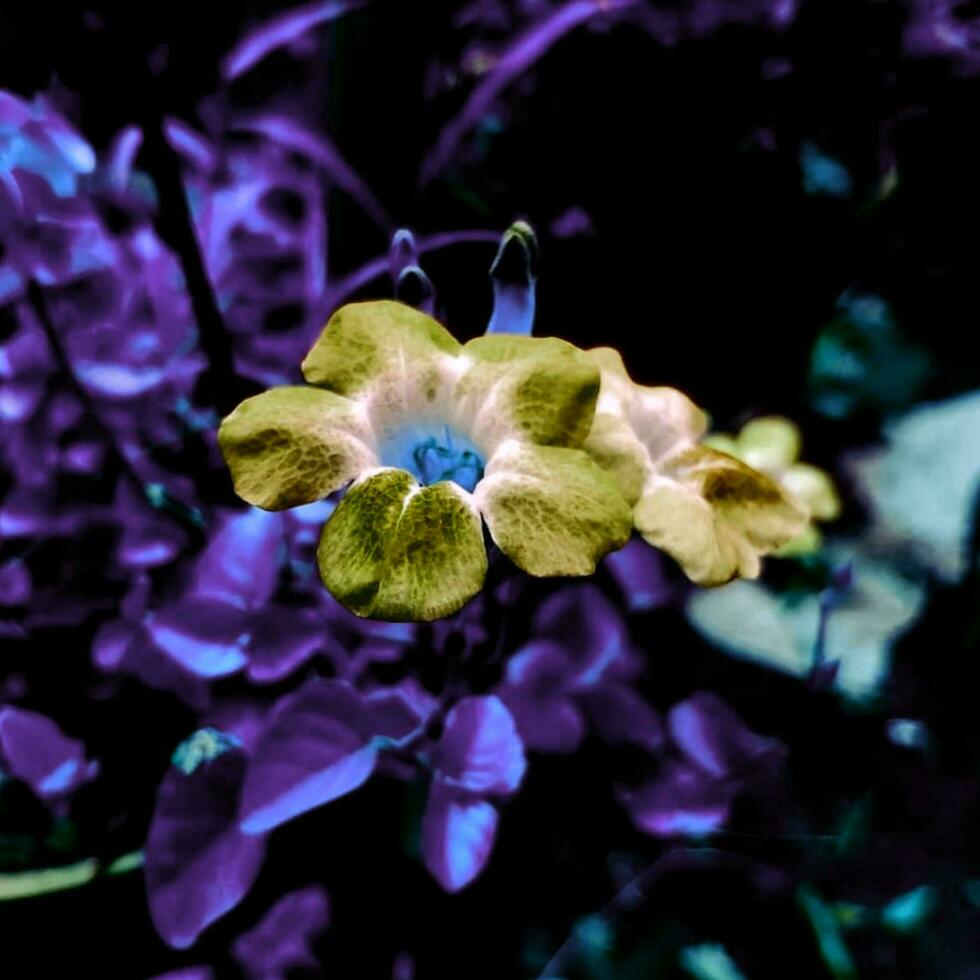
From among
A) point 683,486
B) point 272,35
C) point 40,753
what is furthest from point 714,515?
point 272,35

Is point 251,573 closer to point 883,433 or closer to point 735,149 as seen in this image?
point 735,149

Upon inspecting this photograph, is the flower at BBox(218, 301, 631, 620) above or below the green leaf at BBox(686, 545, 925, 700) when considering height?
above

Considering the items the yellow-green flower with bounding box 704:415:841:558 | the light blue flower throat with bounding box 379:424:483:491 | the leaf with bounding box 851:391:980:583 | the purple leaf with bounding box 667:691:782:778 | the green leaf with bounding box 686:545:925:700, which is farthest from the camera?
the leaf with bounding box 851:391:980:583

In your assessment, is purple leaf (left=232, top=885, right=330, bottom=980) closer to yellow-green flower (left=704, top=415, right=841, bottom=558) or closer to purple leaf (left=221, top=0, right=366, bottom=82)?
yellow-green flower (left=704, top=415, right=841, bottom=558)

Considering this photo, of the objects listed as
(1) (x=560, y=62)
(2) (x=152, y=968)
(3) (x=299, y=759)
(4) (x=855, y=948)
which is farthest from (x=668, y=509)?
(1) (x=560, y=62)

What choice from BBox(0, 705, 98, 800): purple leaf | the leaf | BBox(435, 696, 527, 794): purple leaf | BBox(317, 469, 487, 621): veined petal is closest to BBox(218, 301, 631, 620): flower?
BBox(317, 469, 487, 621): veined petal

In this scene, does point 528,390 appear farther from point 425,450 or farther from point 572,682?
point 572,682
